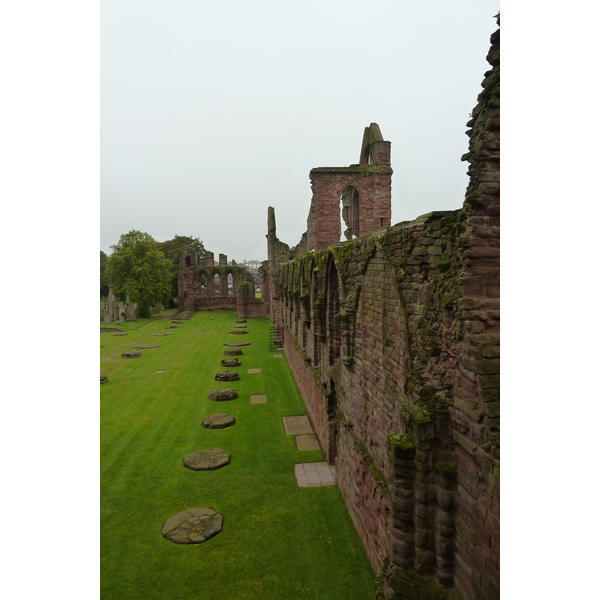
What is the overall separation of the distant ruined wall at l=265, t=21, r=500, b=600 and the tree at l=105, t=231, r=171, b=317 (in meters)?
39.7

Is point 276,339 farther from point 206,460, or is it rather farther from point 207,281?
point 207,281

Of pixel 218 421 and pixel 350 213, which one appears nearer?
pixel 218 421

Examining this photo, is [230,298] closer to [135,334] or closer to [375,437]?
[135,334]

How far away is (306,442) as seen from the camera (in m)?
11.8

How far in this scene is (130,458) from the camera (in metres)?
11.1

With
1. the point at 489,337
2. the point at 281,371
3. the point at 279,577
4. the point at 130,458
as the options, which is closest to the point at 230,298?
the point at 281,371

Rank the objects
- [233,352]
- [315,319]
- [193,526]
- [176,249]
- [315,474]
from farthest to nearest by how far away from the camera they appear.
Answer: [176,249], [233,352], [315,319], [315,474], [193,526]

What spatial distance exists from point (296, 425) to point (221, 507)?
4.67m

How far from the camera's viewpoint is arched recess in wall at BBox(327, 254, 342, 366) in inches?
391

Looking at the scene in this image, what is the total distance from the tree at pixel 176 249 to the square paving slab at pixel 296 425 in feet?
146

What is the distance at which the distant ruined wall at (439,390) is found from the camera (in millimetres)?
3734

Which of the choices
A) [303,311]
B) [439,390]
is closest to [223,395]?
[303,311]

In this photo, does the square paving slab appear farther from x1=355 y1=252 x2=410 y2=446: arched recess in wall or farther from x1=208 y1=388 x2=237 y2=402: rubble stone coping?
x1=355 y1=252 x2=410 y2=446: arched recess in wall

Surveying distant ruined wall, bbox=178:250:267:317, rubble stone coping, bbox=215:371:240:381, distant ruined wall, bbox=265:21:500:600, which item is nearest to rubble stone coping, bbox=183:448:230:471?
distant ruined wall, bbox=265:21:500:600
